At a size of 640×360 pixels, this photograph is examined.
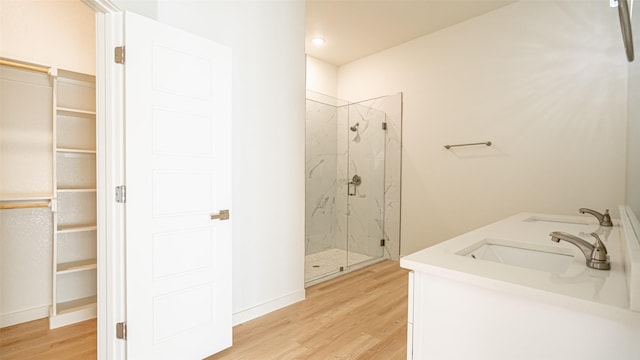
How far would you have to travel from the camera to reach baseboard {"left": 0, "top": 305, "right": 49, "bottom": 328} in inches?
85.0

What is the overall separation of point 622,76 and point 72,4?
176 inches

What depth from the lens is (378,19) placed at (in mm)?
3203

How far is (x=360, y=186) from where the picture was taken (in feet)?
13.4

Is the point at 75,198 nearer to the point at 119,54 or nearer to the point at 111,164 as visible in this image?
the point at 111,164

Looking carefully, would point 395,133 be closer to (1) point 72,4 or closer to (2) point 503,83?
(2) point 503,83

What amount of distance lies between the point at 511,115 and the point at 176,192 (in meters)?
3.07

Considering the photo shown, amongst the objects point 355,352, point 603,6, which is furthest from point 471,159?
point 355,352

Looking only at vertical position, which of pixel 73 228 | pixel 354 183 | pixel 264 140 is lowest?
pixel 73 228

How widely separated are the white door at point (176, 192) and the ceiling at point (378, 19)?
170cm

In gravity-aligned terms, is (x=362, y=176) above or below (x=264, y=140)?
below

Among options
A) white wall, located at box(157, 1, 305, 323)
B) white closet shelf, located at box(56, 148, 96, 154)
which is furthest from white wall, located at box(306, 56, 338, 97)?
white closet shelf, located at box(56, 148, 96, 154)

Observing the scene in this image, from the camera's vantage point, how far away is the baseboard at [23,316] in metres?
2.16

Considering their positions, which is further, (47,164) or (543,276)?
(47,164)

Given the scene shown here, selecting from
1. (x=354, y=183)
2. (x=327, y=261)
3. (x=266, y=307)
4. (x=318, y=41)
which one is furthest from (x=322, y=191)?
(x=318, y=41)
